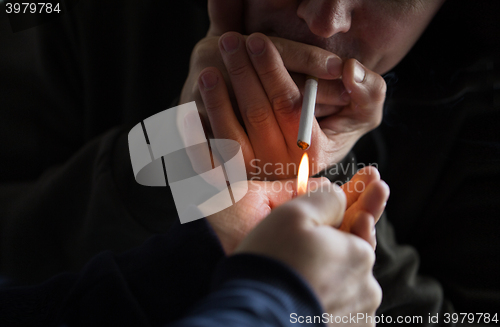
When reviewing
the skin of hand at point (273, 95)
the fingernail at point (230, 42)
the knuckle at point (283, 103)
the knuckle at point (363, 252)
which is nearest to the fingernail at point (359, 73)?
the skin of hand at point (273, 95)

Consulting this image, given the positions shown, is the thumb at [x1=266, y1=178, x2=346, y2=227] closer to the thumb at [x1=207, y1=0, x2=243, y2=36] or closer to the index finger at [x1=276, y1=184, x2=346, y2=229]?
the index finger at [x1=276, y1=184, x2=346, y2=229]

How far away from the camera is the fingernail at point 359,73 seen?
72cm

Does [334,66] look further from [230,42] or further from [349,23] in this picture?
[230,42]

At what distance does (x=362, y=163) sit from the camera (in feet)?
3.70

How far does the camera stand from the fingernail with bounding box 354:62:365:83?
72 cm

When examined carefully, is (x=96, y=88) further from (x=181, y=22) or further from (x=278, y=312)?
(x=278, y=312)

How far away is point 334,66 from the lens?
0.72m

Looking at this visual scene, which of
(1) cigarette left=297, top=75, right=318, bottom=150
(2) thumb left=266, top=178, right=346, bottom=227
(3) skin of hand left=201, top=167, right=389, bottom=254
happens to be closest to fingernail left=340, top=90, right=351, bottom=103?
(1) cigarette left=297, top=75, right=318, bottom=150

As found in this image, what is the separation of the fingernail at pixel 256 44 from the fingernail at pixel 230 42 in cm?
3

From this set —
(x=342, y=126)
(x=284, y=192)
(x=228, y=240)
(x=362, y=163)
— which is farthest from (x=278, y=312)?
(x=362, y=163)

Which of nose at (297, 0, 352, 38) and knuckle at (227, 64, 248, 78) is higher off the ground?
nose at (297, 0, 352, 38)

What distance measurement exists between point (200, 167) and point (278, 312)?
0.52 metres

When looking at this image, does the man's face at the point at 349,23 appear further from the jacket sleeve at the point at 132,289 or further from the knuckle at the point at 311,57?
the jacket sleeve at the point at 132,289

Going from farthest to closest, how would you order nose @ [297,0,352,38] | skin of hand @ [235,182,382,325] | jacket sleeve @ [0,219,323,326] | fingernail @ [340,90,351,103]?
fingernail @ [340,90,351,103], nose @ [297,0,352,38], jacket sleeve @ [0,219,323,326], skin of hand @ [235,182,382,325]
